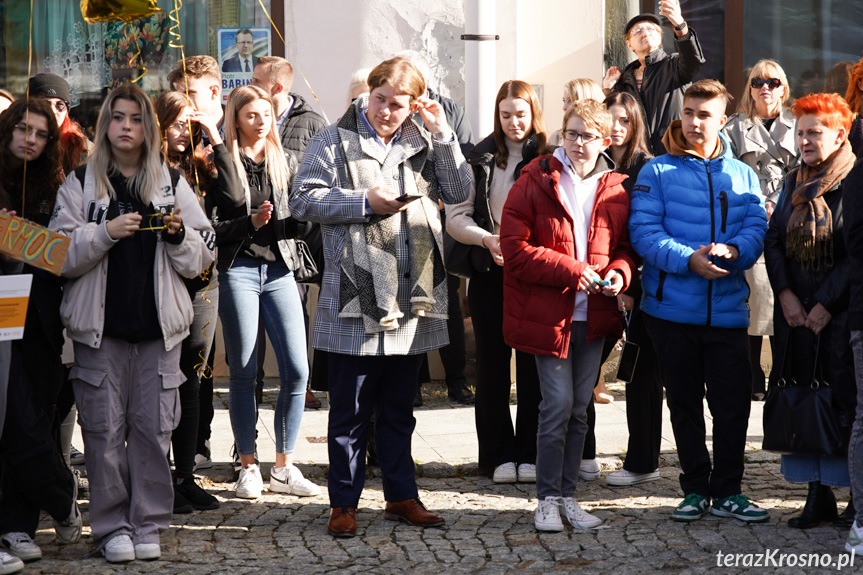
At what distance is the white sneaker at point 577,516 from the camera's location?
16.2 feet

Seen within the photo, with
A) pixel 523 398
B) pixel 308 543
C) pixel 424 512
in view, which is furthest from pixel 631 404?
pixel 308 543

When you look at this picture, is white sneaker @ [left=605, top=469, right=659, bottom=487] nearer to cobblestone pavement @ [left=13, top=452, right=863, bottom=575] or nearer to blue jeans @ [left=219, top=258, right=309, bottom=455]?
cobblestone pavement @ [left=13, top=452, right=863, bottom=575]

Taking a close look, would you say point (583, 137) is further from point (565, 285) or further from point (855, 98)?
point (855, 98)

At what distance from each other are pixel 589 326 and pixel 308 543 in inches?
62.3

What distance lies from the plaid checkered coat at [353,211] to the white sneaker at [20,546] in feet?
4.77

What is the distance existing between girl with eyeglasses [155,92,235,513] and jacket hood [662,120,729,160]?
2102 mm

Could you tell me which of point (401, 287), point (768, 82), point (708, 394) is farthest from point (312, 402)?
point (768, 82)

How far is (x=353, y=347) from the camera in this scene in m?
4.86

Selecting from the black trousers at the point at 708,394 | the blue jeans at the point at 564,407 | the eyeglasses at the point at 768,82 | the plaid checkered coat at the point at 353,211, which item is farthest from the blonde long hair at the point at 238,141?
the eyeglasses at the point at 768,82

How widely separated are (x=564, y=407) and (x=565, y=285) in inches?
22.1

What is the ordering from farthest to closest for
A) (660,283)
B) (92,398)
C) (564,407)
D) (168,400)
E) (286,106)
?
(286,106) → (660,283) → (564,407) → (168,400) → (92,398)

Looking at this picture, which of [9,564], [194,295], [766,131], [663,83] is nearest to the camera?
[9,564]

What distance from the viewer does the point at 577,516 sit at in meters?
4.96

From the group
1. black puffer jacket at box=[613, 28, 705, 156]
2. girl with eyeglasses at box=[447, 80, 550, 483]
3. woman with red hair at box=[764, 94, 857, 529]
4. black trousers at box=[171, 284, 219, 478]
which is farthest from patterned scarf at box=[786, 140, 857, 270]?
black trousers at box=[171, 284, 219, 478]
